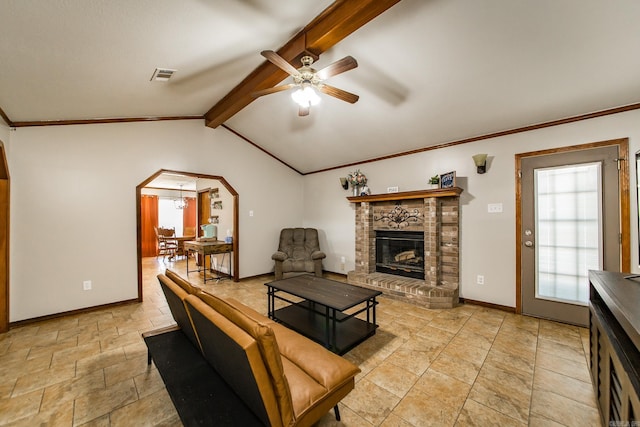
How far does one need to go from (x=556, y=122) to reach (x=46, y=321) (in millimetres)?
6593

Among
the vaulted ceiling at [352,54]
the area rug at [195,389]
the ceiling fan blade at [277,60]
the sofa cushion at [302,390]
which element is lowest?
the area rug at [195,389]

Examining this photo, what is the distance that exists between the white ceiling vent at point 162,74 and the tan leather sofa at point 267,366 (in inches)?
86.9

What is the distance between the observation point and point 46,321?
125 inches

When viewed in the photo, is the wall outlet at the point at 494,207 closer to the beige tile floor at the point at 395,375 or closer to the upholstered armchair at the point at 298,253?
the beige tile floor at the point at 395,375

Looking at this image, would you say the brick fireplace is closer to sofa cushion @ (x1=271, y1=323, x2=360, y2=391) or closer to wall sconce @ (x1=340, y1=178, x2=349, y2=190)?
wall sconce @ (x1=340, y1=178, x2=349, y2=190)

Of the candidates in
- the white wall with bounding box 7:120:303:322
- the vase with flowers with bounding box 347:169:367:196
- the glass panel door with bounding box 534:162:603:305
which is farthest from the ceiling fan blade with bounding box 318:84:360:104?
the white wall with bounding box 7:120:303:322

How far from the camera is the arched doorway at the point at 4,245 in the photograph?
9.52 feet

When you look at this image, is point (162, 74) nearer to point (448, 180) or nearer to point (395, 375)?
point (395, 375)

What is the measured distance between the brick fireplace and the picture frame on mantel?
0.47 feet

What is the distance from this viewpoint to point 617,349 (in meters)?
1.17

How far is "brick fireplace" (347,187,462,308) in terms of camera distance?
3.75m

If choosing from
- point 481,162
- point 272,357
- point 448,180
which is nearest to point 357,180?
point 448,180

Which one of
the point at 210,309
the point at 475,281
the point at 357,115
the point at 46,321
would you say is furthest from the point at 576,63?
the point at 46,321

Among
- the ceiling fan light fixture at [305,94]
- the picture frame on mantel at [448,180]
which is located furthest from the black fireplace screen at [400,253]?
the ceiling fan light fixture at [305,94]
